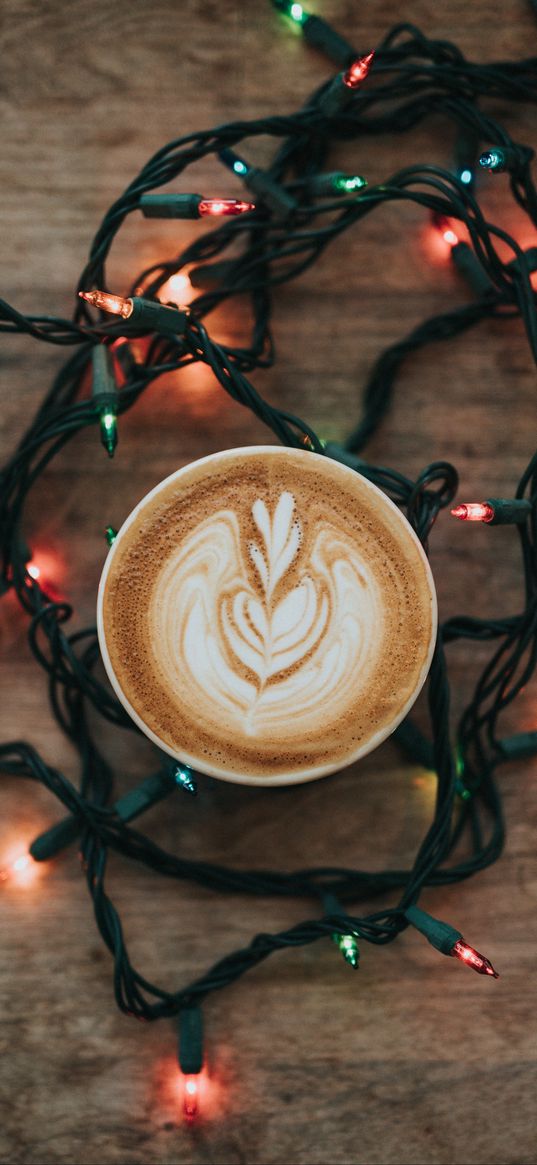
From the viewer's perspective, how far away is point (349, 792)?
2.82 ft

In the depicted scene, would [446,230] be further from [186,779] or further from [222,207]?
[186,779]

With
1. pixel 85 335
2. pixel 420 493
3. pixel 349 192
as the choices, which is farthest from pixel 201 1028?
pixel 349 192

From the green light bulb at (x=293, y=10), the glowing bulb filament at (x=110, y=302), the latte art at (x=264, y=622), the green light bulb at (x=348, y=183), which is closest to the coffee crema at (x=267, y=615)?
the latte art at (x=264, y=622)

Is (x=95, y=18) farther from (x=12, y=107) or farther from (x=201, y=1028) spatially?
(x=201, y=1028)

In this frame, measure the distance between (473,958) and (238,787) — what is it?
9.6 inches

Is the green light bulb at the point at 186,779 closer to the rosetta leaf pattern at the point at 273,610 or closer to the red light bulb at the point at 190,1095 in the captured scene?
the rosetta leaf pattern at the point at 273,610

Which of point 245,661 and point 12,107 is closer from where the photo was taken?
point 245,661

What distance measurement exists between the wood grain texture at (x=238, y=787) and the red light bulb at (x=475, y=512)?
0.13 metres

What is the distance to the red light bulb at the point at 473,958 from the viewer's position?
2.35ft

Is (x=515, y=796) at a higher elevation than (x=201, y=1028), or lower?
higher

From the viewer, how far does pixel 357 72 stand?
777mm

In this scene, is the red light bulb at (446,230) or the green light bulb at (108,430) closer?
the green light bulb at (108,430)

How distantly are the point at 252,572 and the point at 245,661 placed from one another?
0.07m

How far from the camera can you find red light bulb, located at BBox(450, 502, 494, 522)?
2.43ft
